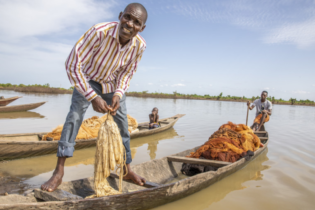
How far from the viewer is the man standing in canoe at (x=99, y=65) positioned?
200cm

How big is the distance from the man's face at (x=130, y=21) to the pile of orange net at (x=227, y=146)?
228 cm

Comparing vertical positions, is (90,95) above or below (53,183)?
above

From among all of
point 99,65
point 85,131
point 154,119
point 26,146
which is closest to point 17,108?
point 154,119

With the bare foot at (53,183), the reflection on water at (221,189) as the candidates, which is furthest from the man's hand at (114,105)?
the reflection on water at (221,189)

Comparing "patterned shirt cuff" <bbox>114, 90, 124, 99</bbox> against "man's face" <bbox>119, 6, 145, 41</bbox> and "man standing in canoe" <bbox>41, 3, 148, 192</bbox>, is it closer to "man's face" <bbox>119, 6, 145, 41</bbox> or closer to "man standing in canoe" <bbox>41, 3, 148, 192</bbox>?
"man standing in canoe" <bbox>41, 3, 148, 192</bbox>

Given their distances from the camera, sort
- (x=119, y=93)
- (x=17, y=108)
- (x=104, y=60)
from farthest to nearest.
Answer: (x=17, y=108) < (x=119, y=93) < (x=104, y=60)

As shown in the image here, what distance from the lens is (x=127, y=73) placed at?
2.48 metres

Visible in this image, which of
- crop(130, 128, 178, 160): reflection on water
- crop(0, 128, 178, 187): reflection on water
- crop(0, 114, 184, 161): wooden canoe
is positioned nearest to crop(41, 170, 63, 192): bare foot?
crop(0, 128, 178, 187): reflection on water

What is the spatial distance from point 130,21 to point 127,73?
0.59 metres

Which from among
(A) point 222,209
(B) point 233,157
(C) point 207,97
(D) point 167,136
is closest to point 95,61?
(A) point 222,209

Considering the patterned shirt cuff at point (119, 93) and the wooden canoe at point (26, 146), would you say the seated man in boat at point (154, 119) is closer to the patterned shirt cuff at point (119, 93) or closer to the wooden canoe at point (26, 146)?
the wooden canoe at point (26, 146)

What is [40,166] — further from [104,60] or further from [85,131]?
[104,60]

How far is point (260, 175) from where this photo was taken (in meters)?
3.80

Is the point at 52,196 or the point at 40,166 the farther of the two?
the point at 40,166
